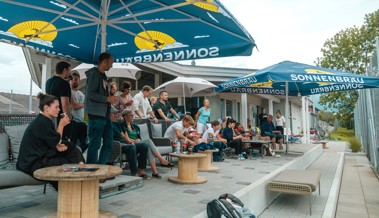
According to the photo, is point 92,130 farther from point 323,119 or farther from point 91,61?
point 323,119

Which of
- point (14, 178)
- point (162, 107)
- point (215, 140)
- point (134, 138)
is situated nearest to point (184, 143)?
point (215, 140)

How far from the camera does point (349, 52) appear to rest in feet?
88.2

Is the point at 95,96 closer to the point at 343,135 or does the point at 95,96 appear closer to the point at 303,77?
the point at 303,77

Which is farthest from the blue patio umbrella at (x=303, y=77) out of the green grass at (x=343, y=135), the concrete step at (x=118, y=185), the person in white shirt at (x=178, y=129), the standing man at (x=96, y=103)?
the green grass at (x=343, y=135)

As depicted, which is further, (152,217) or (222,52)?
(222,52)

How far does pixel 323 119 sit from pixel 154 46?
2101 inches

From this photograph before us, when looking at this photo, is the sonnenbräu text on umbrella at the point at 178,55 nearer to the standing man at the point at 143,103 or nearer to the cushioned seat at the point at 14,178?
the standing man at the point at 143,103

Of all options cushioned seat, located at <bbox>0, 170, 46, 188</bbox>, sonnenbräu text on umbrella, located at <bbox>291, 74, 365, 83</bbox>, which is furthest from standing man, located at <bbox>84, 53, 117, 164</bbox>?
sonnenbräu text on umbrella, located at <bbox>291, 74, 365, 83</bbox>

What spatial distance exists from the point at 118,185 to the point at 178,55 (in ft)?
7.56

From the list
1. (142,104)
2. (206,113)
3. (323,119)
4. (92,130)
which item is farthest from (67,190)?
(323,119)

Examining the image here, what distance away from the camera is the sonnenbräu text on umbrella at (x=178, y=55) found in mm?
4328

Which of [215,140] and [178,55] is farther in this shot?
[215,140]

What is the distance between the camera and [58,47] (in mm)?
4750

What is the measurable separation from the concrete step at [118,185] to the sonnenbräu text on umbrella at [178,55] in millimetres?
2099
